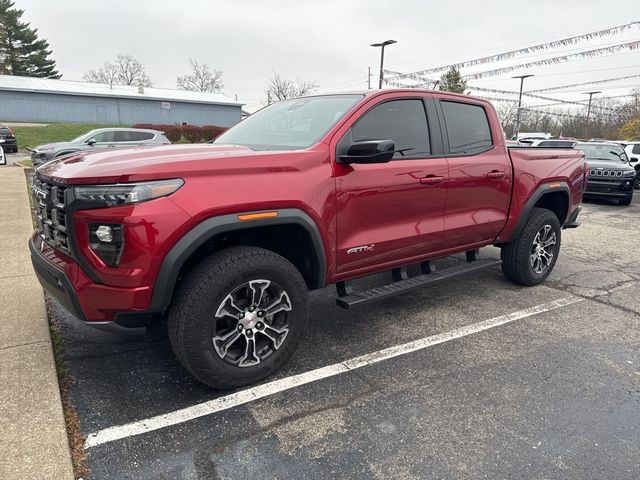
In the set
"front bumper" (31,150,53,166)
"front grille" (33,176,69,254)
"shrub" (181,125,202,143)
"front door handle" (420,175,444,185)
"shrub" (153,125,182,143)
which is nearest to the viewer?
"front grille" (33,176,69,254)

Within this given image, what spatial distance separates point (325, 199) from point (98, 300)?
4.88 ft

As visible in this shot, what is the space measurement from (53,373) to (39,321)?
92 centimetres

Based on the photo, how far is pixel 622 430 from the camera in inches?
105

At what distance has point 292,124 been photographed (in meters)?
3.72

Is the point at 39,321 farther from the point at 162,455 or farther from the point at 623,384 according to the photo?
the point at 623,384

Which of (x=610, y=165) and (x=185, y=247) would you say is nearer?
(x=185, y=247)

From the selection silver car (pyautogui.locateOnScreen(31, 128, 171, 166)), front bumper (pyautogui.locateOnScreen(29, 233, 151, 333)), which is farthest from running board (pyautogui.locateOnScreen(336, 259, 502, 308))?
silver car (pyautogui.locateOnScreen(31, 128, 171, 166))

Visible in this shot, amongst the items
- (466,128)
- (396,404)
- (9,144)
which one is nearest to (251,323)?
(396,404)

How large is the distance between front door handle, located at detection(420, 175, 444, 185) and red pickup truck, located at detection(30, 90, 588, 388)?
0.01m

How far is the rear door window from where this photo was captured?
413 cm

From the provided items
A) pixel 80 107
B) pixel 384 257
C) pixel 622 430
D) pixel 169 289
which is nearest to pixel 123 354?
pixel 169 289

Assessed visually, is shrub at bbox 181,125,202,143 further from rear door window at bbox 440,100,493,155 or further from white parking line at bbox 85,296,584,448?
white parking line at bbox 85,296,584,448

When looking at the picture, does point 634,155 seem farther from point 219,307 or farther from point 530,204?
point 219,307

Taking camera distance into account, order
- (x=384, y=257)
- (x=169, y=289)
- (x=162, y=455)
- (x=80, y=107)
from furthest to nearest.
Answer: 1. (x=80, y=107)
2. (x=384, y=257)
3. (x=169, y=289)
4. (x=162, y=455)
